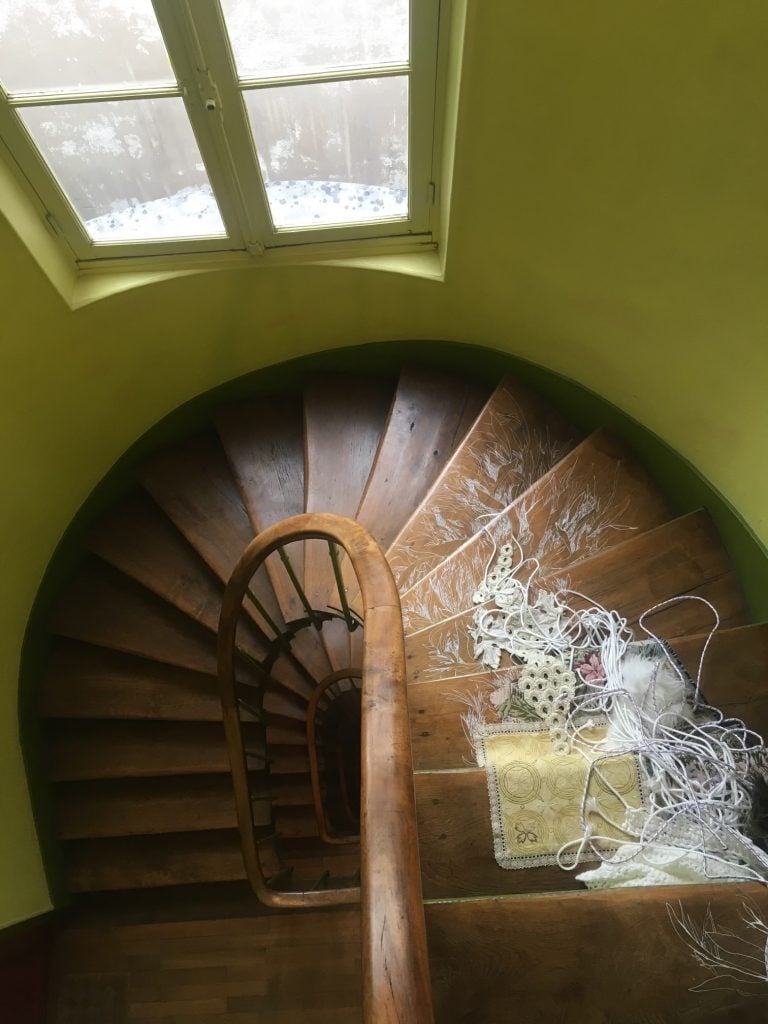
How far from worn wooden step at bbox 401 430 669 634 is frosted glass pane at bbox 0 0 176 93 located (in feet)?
5.23

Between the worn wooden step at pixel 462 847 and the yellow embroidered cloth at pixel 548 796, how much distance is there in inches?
0.9

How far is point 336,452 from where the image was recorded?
9.04 feet

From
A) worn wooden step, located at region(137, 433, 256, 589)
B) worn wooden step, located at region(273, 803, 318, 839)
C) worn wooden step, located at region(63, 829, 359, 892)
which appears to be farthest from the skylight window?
worn wooden step, located at region(273, 803, 318, 839)

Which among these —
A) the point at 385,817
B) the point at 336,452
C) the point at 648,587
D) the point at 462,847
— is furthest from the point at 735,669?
the point at 336,452

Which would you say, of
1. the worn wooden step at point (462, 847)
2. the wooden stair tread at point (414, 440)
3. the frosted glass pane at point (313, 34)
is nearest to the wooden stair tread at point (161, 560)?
the wooden stair tread at point (414, 440)

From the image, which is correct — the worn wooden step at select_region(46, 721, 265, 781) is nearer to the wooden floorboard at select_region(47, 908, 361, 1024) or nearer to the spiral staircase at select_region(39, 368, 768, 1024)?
the spiral staircase at select_region(39, 368, 768, 1024)

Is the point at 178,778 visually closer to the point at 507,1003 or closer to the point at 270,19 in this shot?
the point at 507,1003

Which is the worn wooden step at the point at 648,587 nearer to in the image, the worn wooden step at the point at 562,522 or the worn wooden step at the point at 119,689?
the worn wooden step at the point at 562,522

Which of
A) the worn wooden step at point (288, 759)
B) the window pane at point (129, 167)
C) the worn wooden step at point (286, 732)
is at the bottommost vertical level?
the worn wooden step at point (288, 759)

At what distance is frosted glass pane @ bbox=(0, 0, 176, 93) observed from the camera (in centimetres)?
169

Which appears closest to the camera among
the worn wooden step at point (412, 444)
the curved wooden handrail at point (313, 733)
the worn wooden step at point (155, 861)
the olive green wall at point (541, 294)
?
the olive green wall at point (541, 294)

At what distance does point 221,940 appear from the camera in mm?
2541

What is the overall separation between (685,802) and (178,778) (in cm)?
200

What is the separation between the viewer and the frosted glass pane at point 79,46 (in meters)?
1.69
